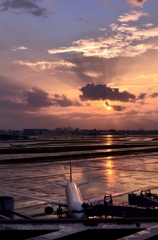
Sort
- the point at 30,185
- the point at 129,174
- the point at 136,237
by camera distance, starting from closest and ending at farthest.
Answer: the point at 136,237
the point at 30,185
the point at 129,174

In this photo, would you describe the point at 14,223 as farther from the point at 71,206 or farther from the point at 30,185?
the point at 30,185

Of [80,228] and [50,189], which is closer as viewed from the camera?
[80,228]

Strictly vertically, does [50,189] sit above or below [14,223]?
below

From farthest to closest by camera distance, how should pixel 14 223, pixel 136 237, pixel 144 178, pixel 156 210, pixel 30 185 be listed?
pixel 144 178 < pixel 30 185 < pixel 156 210 < pixel 14 223 < pixel 136 237

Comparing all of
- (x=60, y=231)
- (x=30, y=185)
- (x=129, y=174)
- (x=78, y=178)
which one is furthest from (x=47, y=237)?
(x=129, y=174)

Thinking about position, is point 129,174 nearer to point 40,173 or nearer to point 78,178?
point 78,178

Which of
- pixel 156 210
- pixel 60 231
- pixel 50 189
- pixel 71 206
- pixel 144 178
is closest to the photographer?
pixel 60 231

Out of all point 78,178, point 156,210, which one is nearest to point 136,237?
point 156,210

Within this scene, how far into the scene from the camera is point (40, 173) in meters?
61.5

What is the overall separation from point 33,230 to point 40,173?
4583 centimetres

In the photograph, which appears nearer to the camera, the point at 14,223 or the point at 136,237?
the point at 136,237

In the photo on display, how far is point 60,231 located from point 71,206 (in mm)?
11199

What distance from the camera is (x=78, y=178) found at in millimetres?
54656

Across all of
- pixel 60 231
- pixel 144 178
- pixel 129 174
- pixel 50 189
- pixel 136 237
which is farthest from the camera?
Result: pixel 129 174
